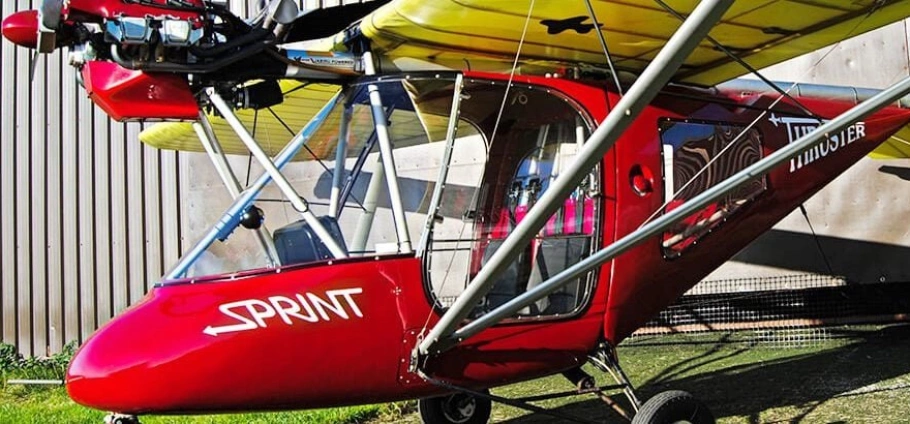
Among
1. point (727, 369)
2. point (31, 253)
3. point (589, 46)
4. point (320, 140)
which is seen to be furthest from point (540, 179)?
point (31, 253)

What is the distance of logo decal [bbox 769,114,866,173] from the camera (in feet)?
16.0

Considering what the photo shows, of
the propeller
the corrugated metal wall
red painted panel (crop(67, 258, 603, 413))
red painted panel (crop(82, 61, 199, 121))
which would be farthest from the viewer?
the corrugated metal wall

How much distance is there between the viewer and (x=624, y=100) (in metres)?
2.75

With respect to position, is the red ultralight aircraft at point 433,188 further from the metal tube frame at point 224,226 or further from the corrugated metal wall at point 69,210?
the corrugated metal wall at point 69,210

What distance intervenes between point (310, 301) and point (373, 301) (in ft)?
0.92

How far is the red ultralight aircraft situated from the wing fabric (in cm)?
2

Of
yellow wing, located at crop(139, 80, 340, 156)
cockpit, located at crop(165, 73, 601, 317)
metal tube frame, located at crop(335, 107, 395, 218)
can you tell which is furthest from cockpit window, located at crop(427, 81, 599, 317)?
yellow wing, located at crop(139, 80, 340, 156)

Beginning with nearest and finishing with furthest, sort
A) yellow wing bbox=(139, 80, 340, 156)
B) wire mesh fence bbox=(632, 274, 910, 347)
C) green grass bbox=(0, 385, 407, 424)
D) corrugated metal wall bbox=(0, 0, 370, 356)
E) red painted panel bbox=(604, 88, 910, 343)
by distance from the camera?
red painted panel bbox=(604, 88, 910, 343)
yellow wing bbox=(139, 80, 340, 156)
green grass bbox=(0, 385, 407, 424)
wire mesh fence bbox=(632, 274, 910, 347)
corrugated metal wall bbox=(0, 0, 370, 356)

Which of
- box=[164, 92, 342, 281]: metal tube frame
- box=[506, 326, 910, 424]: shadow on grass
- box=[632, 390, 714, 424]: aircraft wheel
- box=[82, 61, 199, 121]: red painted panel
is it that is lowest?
box=[506, 326, 910, 424]: shadow on grass

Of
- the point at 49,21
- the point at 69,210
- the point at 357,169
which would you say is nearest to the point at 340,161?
the point at 357,169

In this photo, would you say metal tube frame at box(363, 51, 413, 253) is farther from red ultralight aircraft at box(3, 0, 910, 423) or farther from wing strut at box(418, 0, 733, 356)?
wing strut at box(418, 0, 733, 356)

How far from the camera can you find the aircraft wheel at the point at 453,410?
5074mm

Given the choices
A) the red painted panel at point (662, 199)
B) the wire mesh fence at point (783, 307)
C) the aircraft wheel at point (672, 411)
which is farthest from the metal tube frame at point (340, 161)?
the wire mesh fence at point (783, 307)

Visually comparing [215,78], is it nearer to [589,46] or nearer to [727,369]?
[589,46]
